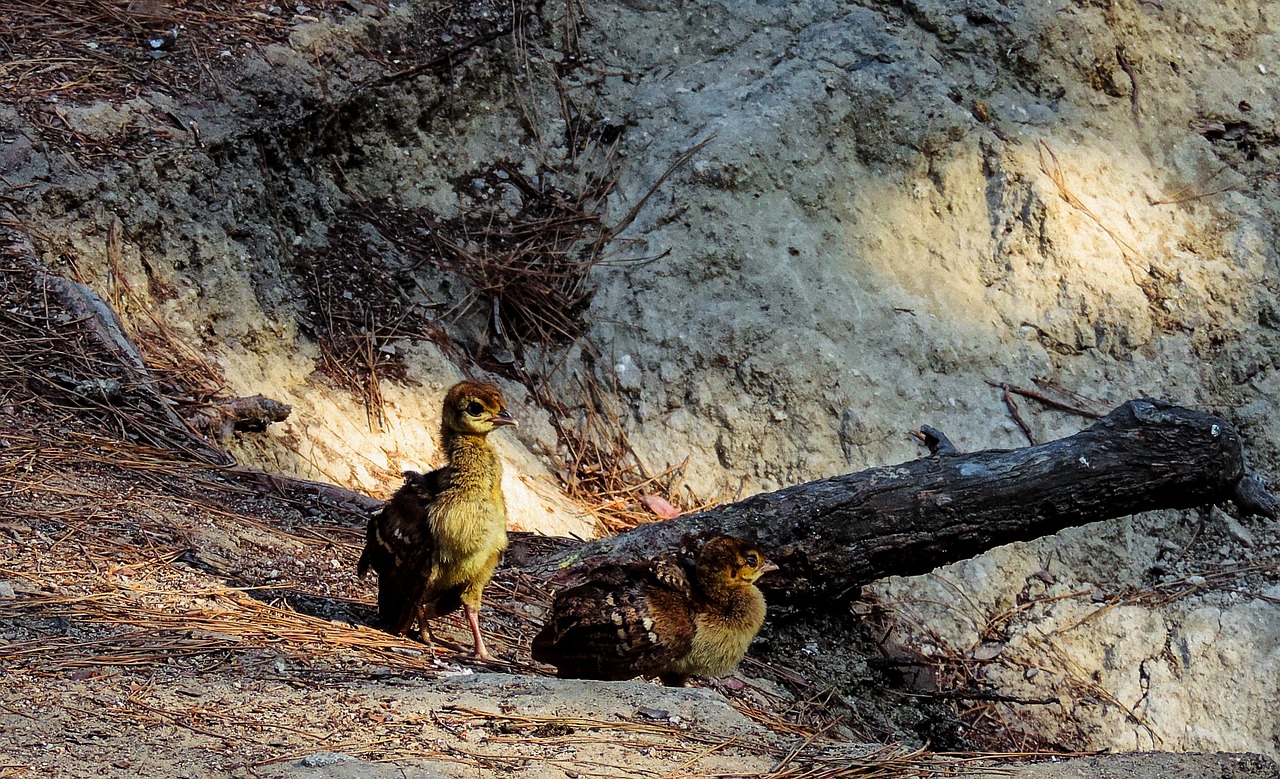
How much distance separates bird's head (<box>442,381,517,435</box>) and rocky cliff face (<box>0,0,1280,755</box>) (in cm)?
162

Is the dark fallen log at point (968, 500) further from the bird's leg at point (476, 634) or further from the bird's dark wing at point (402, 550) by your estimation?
the bird's dark wing at point (402, 550)

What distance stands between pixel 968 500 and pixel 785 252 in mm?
2703

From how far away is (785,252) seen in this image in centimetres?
778

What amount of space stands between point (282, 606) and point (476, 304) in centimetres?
330

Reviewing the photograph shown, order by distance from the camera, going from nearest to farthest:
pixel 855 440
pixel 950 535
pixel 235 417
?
pixel 950 535
pixel 235 417
pixel 855 440

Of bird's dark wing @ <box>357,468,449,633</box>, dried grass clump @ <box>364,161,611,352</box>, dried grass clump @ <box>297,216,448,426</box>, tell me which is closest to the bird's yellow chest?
bird's dark wing @ <box>357,468,449,633</box>

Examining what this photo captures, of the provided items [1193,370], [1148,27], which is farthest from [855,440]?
[1148,27]

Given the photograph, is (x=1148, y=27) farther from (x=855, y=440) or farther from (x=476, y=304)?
(x=476, y=304)

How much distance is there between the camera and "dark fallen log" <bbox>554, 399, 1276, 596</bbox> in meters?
5.49

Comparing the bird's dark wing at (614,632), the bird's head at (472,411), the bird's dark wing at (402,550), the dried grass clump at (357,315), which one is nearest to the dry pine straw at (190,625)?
the bird's dark wing at (402,550)

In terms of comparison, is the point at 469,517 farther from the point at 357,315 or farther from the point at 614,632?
the point at 357,315

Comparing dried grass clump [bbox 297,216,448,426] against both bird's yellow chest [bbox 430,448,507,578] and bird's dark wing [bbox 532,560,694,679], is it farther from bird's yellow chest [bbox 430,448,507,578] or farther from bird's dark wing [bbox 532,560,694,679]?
bird's dark wing [bbox 532,560,694,679]

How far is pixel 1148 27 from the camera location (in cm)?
886

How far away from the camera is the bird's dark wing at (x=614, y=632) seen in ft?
14.8
